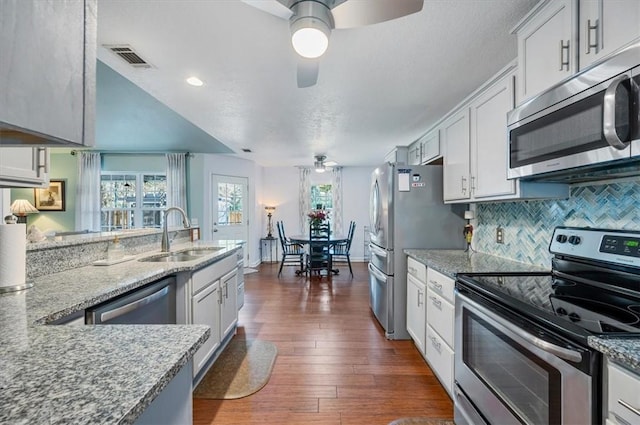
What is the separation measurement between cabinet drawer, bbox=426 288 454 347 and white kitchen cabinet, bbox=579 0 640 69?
4.77 ft

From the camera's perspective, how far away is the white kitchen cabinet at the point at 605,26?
1037 mm

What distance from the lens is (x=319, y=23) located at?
133 cm

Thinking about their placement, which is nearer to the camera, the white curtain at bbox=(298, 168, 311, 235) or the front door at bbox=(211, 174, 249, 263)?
the front door at bbox=(211, 174, 249, 263)

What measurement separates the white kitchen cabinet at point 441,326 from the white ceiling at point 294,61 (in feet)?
4.90

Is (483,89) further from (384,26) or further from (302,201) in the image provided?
(302,201)

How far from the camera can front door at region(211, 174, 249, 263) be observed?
230 inches

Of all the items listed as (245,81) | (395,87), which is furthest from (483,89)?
(245,81)

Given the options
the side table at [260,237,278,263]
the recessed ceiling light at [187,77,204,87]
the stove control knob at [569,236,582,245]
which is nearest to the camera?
the stove control knob at [569,236,582,245]

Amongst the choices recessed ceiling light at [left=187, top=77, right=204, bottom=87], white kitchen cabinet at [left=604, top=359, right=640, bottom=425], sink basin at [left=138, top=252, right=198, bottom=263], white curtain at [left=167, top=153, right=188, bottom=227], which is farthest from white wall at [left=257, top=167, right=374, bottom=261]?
white kitchen cabinet at [left=604, top=359, right=640, bottom=425]

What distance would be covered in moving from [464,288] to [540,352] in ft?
1.97

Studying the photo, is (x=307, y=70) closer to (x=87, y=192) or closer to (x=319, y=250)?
(x=319, y=250)

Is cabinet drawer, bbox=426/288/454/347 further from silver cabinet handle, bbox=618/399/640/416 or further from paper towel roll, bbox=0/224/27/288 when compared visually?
paper towel roll, bbox=0/224/27/288

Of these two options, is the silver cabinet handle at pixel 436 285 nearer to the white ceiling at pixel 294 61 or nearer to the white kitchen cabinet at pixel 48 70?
the white ceiling at pixel 294 61

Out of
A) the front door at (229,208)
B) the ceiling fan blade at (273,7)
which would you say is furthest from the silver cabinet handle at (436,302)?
the front door at (229,208)
